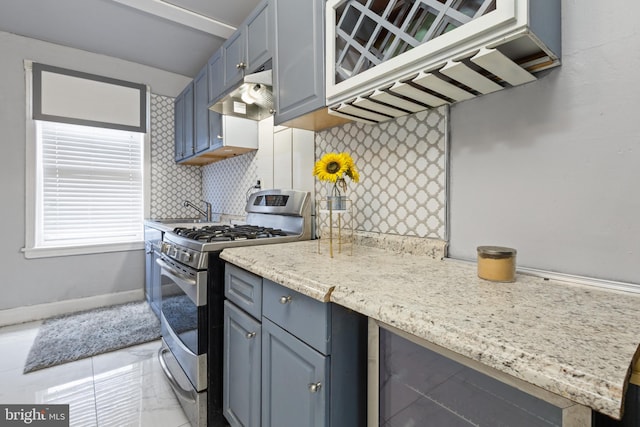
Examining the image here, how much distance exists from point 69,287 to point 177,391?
218 cm

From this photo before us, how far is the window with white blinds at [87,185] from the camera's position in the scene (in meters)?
2.85

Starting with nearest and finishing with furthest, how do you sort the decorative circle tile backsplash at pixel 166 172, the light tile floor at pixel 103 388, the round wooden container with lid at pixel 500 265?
the round wooden container with lid at pixel 500 265, the light tile floor at pixel 103 388, the decorative circle tile backsplash at pixel 166 172

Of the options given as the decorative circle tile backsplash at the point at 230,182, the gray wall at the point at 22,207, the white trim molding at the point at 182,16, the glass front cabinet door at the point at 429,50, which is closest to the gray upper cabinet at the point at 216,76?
the white trim molding at the point at 182,16

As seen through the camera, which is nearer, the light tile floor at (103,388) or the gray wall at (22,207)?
the light tile floor at (103,388)

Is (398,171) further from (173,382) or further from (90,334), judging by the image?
(90,334)

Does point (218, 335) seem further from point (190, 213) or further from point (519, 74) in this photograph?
point (190, 213)

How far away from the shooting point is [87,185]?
3.06m

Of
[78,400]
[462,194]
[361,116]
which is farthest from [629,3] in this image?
[78,400]

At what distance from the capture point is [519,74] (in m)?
0.92

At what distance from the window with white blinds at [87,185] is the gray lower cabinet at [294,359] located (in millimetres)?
2669

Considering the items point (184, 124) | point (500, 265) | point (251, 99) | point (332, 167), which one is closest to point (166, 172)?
point (184, 124)

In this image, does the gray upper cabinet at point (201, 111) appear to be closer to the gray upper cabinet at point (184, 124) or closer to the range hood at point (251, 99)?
the gray upper cabinet at point (184, 124)

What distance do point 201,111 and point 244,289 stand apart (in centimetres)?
210

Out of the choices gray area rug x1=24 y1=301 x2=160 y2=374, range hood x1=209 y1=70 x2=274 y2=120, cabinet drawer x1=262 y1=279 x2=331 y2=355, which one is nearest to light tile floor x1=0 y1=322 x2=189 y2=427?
gray area rug x1=24 y1=301 x2=160 y2=374
